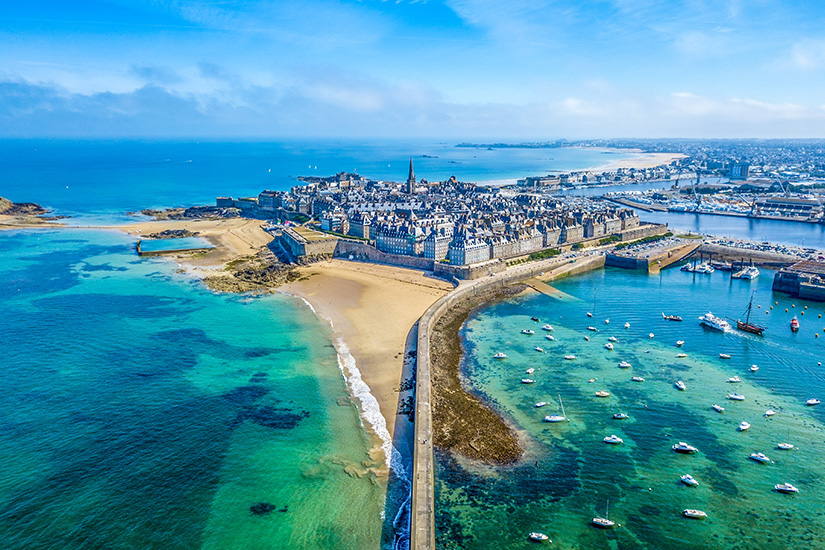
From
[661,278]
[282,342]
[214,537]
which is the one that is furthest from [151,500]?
[661,278]

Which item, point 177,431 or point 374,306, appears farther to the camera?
point 374,306

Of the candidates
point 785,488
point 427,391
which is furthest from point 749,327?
point 427,391

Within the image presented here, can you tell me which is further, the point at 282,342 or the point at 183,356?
the point at 282,342

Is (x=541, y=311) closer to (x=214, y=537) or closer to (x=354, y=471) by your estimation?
(x=354, y=471)

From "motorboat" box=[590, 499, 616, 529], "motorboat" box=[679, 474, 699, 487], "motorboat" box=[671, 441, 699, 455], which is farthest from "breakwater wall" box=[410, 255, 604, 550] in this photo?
"motorboat" box=[671, 441, 699, 455]

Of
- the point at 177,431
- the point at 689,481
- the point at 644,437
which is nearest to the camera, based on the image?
the point at 689,481

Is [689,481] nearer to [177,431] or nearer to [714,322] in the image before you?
[714,322]
